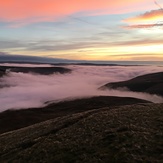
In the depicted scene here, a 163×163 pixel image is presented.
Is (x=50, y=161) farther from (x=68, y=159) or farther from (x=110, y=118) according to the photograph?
(x=110, y=118)

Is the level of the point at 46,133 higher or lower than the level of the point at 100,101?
higher

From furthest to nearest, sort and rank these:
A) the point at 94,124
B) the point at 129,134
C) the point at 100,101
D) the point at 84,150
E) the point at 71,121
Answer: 1. the point at 100,101
2. the point at 71,121
3. the point at 94,124
4. the point at 129,134
5. the point at 84,150

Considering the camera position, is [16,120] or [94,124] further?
[16,120]

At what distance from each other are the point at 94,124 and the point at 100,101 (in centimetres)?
14500

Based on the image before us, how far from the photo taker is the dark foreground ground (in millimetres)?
26719

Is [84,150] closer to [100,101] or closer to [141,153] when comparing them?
[141,153]

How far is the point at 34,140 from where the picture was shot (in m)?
35.4

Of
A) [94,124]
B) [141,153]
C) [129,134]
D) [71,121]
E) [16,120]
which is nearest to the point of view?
[141,153]

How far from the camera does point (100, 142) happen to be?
99.5 ft

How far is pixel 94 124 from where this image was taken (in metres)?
37.0

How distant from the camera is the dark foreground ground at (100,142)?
26719 millimetres

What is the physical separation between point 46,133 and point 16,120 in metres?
110

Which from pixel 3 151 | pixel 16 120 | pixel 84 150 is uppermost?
pixel 84 150

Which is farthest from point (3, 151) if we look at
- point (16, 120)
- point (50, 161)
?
point (16, 120)
